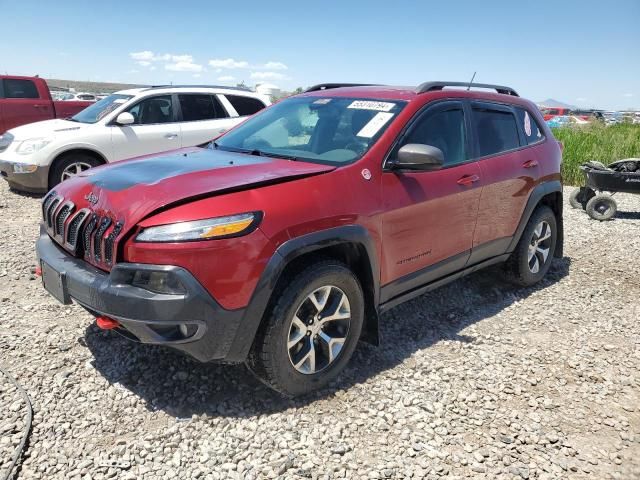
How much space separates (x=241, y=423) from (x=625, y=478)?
77.4 inches

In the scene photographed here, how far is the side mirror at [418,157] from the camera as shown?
3154mm

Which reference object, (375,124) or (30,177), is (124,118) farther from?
(375,124)

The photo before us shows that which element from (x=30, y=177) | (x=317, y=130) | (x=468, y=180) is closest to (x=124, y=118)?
(x=30, y=177)

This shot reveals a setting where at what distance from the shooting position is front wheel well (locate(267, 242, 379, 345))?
9.46 feet

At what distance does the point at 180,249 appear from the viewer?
2430 millimetres

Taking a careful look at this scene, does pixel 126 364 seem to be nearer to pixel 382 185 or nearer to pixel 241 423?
pixel 241 423

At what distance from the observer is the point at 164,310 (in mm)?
2443

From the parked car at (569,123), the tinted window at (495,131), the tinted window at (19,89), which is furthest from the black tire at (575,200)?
the tinted window at (19,89)

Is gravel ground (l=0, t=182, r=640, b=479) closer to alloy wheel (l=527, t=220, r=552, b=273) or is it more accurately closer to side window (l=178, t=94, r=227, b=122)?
alloy wheel (l=527, t=220, r=552, b=273)

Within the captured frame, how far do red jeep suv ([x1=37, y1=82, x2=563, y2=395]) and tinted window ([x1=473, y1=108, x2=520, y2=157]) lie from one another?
0.02 meters

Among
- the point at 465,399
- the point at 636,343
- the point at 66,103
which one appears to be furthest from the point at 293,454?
the point at 66,103

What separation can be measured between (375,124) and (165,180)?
1432mm

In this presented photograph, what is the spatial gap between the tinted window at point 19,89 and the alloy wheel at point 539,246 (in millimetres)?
10559

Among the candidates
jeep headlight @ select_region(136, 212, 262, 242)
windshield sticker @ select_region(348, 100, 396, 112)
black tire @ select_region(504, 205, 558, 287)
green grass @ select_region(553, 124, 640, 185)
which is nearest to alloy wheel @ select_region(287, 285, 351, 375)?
jeep headlight @ select_region(136, 212, 262, 242)
